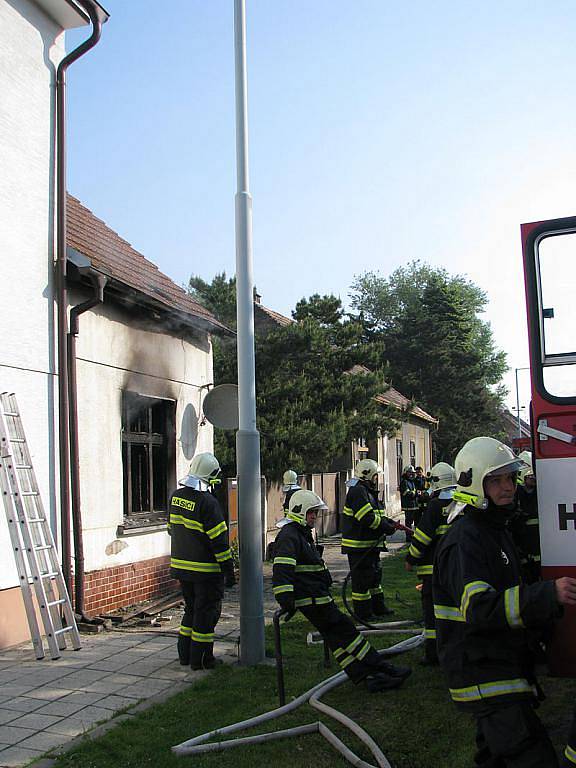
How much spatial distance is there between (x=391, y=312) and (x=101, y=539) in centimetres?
5611

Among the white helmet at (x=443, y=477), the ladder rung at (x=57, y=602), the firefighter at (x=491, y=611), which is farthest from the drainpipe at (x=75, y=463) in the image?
the firefighter at (x=491, y=611)

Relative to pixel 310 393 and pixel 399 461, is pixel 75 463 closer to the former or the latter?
pixel 310 393

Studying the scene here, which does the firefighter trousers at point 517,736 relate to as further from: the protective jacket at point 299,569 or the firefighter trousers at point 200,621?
the firefighter trousers at point 200,621

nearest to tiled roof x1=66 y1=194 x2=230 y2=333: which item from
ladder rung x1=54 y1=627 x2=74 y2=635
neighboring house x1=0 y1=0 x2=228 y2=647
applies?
neighboring house x1=0 y1=0 x2=228 y2=647

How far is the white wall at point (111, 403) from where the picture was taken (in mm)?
8750

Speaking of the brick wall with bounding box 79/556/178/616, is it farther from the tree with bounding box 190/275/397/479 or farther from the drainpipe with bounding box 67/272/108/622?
the tree with bounding box 190/275/397/479

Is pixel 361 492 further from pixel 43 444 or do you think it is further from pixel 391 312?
pixel 391 312

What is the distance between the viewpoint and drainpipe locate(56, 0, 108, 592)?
821 cm

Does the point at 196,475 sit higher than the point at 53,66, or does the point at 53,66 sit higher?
the point at 53,66

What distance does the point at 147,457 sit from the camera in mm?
10453

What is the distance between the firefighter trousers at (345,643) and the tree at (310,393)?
8.79 meters

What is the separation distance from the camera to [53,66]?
881 cm

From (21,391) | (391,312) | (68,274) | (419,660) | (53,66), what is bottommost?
(419,660)

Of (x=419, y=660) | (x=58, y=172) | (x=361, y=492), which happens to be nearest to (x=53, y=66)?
(x=58, y=172)
